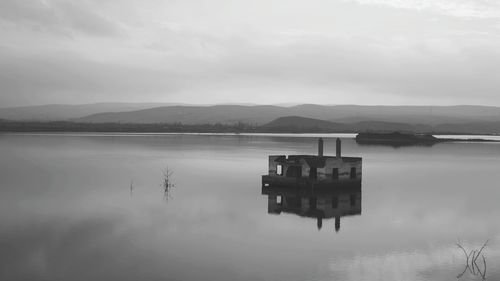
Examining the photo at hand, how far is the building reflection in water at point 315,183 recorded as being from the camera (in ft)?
114

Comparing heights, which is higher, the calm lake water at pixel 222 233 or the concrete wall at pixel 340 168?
the concrete wall at pixel 340 168

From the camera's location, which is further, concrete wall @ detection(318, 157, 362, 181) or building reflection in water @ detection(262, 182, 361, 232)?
concrete wall @ detection(318, 157, 362, 181)

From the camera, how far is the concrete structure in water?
39.0 meters

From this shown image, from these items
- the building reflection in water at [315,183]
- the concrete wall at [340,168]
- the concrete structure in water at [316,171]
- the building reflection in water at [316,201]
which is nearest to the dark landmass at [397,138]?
the concrete wall at [340,168]

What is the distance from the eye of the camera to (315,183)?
3853 cm

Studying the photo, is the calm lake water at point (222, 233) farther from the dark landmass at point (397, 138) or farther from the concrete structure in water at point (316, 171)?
the dark landmass at point (397, 138)

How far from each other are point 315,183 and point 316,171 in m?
1.31

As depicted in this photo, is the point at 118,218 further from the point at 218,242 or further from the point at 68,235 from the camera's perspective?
the point at 218,242

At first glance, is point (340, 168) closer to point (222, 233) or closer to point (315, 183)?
point (315, 183)

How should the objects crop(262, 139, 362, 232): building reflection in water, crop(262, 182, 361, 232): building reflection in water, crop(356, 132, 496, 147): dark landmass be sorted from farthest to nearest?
crop(356, 132, 496, 147): dark landmass, crop(262, 139, 362, 232): building reflection in water, crop(262, 182, 361, 232): building reflection in water

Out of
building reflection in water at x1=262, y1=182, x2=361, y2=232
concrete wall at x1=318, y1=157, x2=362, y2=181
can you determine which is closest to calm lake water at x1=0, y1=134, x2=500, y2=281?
building reflection in water at x1=262, y1=182, x2=361, y2=232

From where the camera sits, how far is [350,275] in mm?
18391

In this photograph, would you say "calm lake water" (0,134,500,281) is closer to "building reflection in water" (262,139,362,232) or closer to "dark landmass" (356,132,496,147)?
"building reflection in water" (262,139,362,232)

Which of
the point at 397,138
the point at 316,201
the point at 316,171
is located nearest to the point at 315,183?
the point at 316,171
